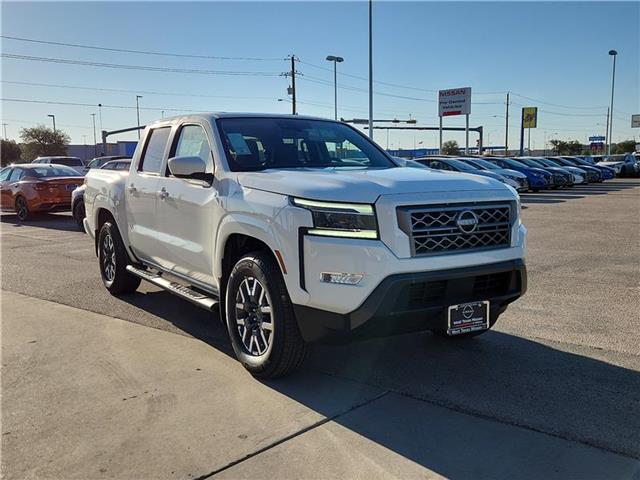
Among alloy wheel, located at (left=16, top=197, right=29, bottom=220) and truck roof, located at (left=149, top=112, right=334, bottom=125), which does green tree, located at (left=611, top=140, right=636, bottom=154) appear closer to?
alloy wheel, located at (left=16, top=197, right=29, bottom=220)

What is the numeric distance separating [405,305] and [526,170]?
24449 millimetres

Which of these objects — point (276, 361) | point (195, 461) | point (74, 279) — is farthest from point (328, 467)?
point (74, 279)

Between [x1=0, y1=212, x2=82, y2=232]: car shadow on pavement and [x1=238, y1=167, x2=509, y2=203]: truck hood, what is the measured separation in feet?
36.6

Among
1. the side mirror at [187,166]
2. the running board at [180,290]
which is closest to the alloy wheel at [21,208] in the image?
the running board at [180,290]

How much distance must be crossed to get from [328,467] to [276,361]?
113 centimetres

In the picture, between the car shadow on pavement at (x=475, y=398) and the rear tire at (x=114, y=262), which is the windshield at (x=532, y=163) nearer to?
the rear tire at (x=114, y=262)

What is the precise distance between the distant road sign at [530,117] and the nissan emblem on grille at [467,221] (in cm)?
6731

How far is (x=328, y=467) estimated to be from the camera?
307 cm

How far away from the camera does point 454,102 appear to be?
5450cm

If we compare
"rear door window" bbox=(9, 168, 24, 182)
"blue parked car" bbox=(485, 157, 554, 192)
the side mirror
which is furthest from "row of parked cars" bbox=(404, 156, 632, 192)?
the side mirror

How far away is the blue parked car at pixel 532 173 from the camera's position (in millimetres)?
25703

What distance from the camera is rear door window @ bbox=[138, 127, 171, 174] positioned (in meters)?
5.84

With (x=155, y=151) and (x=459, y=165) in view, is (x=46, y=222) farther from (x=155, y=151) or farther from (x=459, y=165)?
(x=459, y=165)

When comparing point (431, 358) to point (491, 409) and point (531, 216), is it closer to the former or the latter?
point (491, 409)
